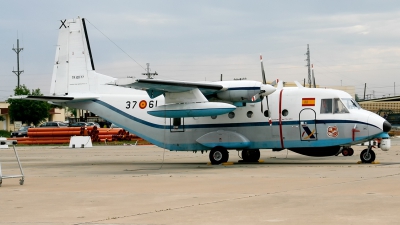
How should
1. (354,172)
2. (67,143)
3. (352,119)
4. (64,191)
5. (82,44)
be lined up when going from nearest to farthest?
(64,191) < (354,172) < (352,119) < (82,44) < (67,143)

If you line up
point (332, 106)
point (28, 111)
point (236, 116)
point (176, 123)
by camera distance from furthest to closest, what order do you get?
point (28, 111) < point (176, 123) < point (236, 116) < point (332, 106)

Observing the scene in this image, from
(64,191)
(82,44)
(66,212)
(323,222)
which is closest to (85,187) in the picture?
(64,191)

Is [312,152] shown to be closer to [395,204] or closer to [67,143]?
[395,204]

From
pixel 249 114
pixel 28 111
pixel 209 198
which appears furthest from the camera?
pixel 28 111

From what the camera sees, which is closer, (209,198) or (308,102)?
(209,198)

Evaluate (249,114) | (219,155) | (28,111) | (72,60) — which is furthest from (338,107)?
(28,111)

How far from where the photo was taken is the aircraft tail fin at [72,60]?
27.2 meters

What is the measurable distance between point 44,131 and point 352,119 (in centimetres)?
3306

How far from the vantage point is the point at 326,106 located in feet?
75.8

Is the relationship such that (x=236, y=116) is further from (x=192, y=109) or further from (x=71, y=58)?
(x=71, y=58)

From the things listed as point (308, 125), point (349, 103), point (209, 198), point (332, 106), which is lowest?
point (209, 198)

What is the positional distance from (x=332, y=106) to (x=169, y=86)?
619 cm

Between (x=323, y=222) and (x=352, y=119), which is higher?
(x=352, y=119)

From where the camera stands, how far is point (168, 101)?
933 inches
